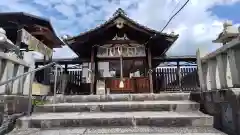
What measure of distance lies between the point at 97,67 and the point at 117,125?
921 centimetres

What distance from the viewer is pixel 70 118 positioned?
12.7ft

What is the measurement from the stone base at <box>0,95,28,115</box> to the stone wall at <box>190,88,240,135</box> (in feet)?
13.0

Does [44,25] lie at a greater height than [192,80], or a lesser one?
greater

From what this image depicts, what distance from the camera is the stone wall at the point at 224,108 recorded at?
308 centimetres

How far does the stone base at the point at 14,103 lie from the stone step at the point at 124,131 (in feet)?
1.38

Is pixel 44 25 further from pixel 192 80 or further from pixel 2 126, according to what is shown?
pixel 192 80

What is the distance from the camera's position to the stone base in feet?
11.6

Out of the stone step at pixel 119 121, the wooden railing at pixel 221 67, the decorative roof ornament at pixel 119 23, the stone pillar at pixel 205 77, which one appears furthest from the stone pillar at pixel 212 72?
the decorative roof ornament at pixel 119 23

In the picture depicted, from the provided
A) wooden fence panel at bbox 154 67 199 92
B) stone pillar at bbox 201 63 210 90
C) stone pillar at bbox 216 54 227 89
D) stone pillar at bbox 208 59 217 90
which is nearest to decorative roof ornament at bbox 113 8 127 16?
wooden fence panel at bbox 154 67 199 92

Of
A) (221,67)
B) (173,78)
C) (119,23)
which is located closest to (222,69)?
(221,67)

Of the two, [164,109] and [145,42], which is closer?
[164,109]

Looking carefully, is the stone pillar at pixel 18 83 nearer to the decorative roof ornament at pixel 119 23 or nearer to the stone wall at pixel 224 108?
the stone wall at pixel 224 108

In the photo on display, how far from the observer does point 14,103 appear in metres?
3.81

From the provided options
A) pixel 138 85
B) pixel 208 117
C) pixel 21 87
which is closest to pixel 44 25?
pixel 138 85
